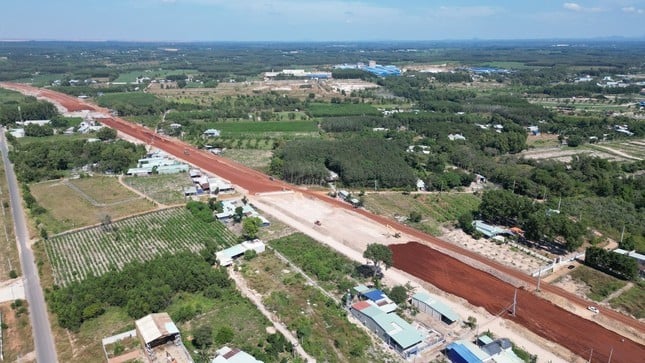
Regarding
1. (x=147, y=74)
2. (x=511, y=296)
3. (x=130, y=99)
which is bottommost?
(x=511, y=296)

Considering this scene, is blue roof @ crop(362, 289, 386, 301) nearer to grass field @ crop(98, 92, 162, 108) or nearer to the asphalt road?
the asphalt road

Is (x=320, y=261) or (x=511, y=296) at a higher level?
(x=320, y=261)

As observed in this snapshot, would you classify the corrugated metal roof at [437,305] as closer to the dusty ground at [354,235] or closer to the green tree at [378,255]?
the dusty ground at [354,235]

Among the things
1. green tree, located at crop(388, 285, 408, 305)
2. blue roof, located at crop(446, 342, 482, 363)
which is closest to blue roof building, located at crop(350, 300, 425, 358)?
blue roof, located at crop(446, 342, 482, 363)

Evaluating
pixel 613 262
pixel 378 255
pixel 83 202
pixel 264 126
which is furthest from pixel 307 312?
pixel 264 126

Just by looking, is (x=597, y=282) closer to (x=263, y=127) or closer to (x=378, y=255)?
(x=378, y=255)

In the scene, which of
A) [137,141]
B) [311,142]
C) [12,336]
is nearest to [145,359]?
[12,336]

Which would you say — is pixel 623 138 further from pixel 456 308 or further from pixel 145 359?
pixel 145 359

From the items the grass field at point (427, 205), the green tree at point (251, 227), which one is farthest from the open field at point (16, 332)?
the grass field at point (427, 205)
